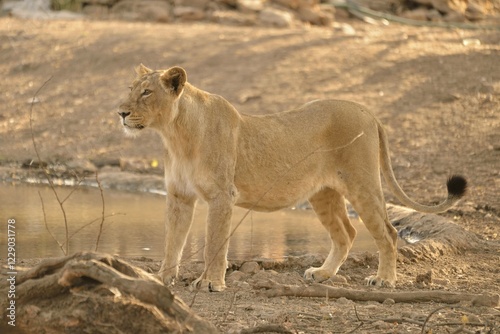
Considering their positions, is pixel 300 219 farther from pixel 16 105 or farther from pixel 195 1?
pixel 195 1

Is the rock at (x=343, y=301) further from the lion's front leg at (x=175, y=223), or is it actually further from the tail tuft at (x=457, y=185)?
the tail tuft at (x=457, y=185)

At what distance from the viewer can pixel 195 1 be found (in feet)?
63.1

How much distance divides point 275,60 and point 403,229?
692cm

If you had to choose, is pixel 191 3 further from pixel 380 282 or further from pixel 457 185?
pixel 380 282

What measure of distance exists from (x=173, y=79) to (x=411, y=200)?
2.06m

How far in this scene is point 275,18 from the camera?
720 inches

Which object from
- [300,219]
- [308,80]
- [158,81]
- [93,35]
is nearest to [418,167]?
[300,219]

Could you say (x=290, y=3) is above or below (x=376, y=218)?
below

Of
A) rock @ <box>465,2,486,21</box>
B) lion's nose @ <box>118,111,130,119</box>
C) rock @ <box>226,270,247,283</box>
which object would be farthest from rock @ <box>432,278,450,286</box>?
rock @ <box>465,2,486,21</box>

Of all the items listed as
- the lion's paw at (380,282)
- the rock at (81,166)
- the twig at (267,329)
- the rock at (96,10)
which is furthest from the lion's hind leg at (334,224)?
the rock at (96,10)

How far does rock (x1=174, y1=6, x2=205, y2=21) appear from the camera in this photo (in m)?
18.8

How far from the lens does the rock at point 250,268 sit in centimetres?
706

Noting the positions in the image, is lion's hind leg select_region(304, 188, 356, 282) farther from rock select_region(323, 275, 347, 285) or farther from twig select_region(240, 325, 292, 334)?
twig select_region(240, 325, 292, 334)

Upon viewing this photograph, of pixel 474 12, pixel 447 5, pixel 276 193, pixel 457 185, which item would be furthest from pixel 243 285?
pixel 474 12
